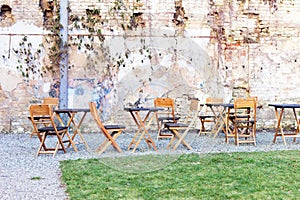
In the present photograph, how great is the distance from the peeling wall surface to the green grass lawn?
438 centimetres

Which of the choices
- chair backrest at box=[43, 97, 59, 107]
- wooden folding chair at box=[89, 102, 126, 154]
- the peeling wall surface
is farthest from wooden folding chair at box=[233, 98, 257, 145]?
chair backrest at box=[43, 97, 59, 107]

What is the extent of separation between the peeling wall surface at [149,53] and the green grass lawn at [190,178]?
4.38m

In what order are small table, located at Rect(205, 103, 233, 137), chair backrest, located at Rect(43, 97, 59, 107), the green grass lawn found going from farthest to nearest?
chair backrest, located at Rect(43, 97, 59, 107), small table, located at Rect(205, 103, 233, 137), the green grass lawn

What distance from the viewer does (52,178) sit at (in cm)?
499

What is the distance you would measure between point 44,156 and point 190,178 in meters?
2.83

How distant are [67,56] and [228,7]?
441 centimetres

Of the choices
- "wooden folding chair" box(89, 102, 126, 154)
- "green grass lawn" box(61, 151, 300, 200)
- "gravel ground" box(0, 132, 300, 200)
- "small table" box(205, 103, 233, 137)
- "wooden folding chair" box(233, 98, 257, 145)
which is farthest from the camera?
"small table" box(205, 103, 233, 137)

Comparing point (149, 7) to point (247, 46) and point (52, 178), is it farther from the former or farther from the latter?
point (52, 178)

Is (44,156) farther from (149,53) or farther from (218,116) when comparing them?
(149,53)

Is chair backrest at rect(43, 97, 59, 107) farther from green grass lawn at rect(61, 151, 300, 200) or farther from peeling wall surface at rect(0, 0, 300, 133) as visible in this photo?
green grass lawn at rect(61, 151, 300, 200)

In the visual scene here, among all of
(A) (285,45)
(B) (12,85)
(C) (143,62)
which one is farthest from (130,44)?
(A) (285,45)

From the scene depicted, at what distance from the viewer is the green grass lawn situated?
4.19 metres

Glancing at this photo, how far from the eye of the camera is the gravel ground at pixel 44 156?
441cm

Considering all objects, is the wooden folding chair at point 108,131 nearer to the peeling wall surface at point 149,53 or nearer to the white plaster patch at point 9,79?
the peeling wall surface at point 149,53
